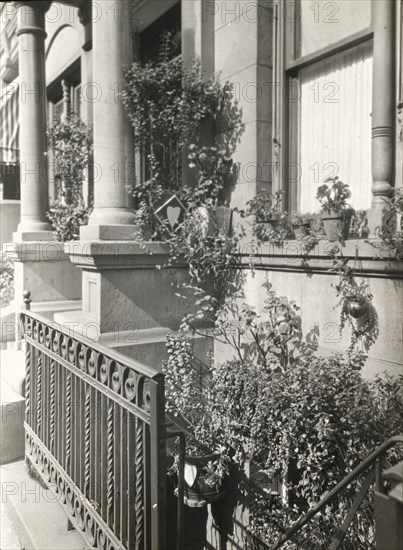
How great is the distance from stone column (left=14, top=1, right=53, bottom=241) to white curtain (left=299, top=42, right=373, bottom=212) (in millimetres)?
4299

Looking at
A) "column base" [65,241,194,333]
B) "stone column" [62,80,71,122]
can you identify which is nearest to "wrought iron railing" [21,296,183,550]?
"column base" [65,241,194,333]

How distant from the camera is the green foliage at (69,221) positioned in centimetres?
761

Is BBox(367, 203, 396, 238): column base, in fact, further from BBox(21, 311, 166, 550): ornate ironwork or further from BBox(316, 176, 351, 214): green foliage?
BBox(21, 311, 166, 550): ornate ironwork

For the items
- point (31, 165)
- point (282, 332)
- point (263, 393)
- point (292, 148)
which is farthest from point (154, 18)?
point (263, 393)

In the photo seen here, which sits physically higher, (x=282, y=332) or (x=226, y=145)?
(x=226, y=145)

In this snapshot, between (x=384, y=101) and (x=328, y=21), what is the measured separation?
148cm

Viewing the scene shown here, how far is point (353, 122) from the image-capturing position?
5.21 meters

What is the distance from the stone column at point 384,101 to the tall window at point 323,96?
0.91 ft

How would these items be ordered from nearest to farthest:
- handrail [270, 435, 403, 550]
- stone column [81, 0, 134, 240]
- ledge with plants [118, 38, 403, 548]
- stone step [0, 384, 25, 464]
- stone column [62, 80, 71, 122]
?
handrail [270, 435, 403, 550] → ledge with plants [118, 38, 403, 548] → stone step [0, 384, 25, 464] → stone column [81, 0, 134, 240] → stone column [62, 80, 71, 122]

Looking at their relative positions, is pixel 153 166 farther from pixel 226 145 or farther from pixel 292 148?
pixel 292 148

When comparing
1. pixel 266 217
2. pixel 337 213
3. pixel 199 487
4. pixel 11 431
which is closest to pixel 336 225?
pixel 337 213

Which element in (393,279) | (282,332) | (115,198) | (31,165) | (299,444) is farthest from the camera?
(31,165)

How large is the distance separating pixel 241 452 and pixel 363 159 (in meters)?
3.18

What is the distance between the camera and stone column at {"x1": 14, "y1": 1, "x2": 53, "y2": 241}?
7885 mm
